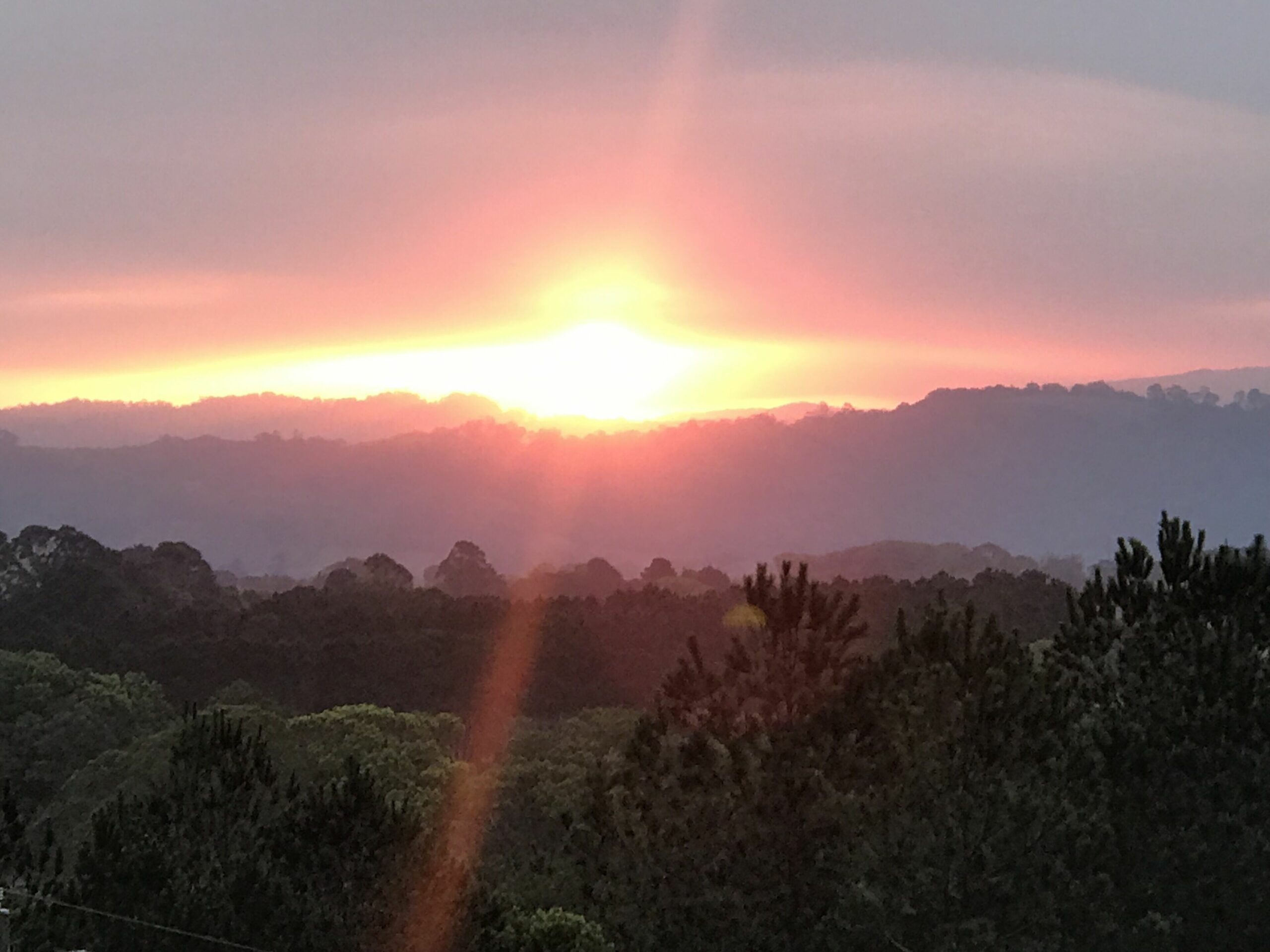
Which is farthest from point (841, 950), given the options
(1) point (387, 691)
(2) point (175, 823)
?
(1) point (387, 691)

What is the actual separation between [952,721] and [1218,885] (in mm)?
6268

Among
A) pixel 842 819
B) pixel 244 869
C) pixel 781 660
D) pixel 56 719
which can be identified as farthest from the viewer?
pixel 56 719

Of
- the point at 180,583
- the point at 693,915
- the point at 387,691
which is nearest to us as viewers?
the point at 693,915

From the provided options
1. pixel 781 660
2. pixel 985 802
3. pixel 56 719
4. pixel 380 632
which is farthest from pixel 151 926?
pixel 380 632

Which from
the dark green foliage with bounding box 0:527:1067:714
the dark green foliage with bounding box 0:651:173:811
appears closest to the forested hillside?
the dark green foliage with bounding box 0:651:173:811

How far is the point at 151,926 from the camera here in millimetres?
27734

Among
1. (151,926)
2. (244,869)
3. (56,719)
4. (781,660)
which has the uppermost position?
(781,660)

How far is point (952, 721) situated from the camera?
26.2m

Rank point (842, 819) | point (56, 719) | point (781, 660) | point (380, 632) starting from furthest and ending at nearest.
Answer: point (380, 632) < point (56, 719) < point (781, 660) < point (842, 819)

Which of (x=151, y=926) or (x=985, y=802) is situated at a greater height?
(x=985, y=802)

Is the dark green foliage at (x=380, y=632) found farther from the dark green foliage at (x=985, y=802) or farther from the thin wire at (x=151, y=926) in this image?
the thin wire at (x=151, y=926)

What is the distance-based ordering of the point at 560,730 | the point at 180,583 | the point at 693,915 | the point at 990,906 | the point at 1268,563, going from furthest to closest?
the point at 180,583 < the point at 560,730 < the point at 1268,563 < the point at 693,915 < the point at 990,906

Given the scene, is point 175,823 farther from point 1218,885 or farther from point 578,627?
point 578,627

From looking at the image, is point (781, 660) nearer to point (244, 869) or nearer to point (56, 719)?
point (244, 869)
